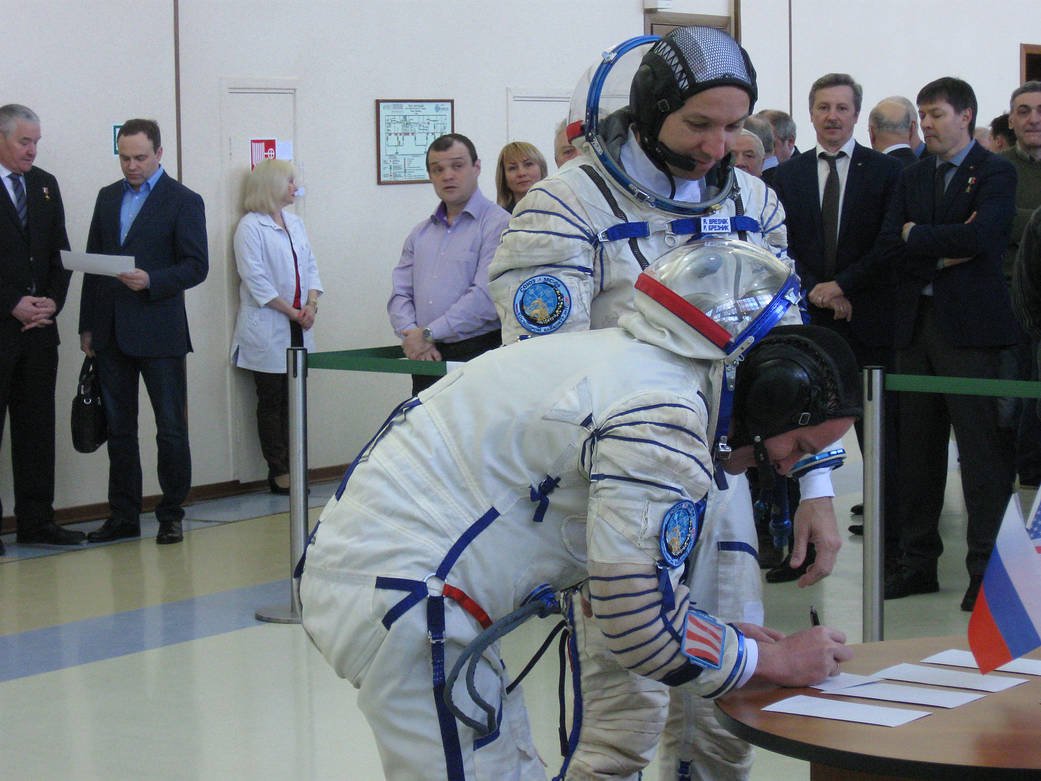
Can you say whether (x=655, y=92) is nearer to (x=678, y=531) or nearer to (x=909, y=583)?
(x=678, y=531)

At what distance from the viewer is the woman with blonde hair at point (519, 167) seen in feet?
19.0

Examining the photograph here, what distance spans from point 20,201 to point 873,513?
4181 millimetres

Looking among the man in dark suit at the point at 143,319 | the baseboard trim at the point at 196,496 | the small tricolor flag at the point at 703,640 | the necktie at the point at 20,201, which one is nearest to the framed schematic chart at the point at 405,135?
the man in dark suit at the point at 143,319

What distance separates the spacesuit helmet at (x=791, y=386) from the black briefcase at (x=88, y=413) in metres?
4.83

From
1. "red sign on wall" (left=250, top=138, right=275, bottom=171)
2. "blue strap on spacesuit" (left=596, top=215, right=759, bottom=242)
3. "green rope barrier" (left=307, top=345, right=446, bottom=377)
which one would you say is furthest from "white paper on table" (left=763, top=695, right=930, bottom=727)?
"red sign on wall" (left=250, top=138, right=275, bottom=171)

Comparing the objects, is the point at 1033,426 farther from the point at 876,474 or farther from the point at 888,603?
the point at 876,474

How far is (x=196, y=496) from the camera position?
7.21m

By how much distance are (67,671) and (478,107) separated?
15.3 ft

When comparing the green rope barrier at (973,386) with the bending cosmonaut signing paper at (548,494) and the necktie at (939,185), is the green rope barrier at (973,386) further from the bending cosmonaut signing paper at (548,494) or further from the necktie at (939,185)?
the bending cosmonaut signing paper at (548,494)

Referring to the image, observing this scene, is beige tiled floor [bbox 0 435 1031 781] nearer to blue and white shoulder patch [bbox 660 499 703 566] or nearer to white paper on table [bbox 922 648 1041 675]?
white paper on table [bbox 922 648 1041 675]

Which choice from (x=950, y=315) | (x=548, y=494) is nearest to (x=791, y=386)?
(x=548, y=494)

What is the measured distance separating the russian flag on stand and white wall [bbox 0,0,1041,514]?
18.0 ft

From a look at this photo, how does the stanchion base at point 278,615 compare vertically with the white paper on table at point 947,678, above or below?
below

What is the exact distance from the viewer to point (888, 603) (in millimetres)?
5043
